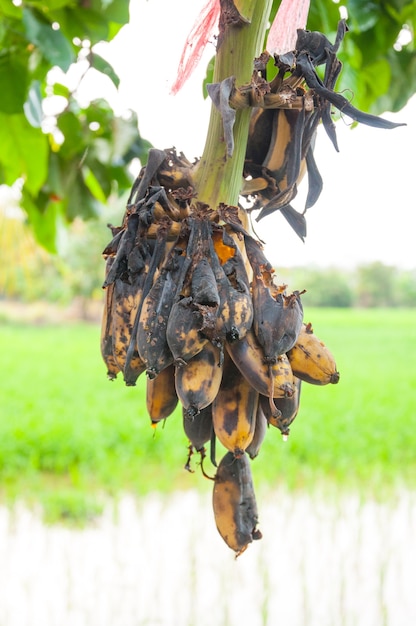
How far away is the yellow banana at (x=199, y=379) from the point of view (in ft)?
1.95

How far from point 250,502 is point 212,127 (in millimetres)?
385

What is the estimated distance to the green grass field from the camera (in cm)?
482

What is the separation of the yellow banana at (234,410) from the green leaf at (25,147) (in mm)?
1141

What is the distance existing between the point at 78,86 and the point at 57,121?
0.18m

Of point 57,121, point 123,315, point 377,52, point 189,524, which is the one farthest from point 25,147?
point 189,524

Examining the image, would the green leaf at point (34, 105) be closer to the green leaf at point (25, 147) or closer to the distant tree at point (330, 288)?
the green leaf at point (25, 147)

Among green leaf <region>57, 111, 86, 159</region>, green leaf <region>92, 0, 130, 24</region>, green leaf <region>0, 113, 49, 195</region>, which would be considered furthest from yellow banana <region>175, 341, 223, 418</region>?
green leaf <region>57, 111, 86, 159</region>

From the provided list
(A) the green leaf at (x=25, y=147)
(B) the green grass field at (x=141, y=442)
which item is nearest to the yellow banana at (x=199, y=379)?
(A) the green leaf at (x=25, y=147)

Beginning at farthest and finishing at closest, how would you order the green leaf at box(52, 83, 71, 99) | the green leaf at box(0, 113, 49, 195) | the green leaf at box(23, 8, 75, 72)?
the green leaf at box(52, 83, 71, 99)
the green leaf at box(0, 113, 49, 195)
the green leaf at box(23, 8, 75, 72)

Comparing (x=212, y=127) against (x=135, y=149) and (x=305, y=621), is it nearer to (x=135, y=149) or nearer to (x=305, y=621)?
(x=135, y=149)

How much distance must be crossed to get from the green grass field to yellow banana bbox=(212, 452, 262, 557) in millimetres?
3674

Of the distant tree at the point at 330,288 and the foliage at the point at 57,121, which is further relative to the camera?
the distant tree at the point at 330,288

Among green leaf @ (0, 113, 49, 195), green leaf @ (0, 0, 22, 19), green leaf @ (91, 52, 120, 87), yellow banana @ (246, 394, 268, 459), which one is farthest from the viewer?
green leaf @ (0, 113, 49, 195)

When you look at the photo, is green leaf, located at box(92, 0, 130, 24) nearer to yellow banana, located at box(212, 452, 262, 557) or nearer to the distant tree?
yellow banana, located at box(212, 452, 262, 557)
